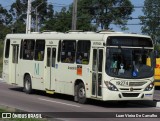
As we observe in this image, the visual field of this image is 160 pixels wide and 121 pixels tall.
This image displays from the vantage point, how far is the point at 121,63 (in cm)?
1878

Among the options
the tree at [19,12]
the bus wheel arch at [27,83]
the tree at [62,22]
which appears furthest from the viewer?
the tree at [19,12]

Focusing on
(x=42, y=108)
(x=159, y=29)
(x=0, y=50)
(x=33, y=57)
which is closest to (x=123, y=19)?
(x=159, y=29)

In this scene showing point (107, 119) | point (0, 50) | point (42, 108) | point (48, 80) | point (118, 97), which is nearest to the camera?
point (107, 119)

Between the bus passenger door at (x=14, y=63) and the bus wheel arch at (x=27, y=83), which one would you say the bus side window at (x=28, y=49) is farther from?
the bus passenger door at (x=14, y=63)

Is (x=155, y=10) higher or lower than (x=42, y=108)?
higher

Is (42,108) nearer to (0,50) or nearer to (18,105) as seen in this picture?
(18,105)

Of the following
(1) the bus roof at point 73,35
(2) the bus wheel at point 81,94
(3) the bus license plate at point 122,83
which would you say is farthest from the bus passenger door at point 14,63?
(3) the bus license plate at point 122,83

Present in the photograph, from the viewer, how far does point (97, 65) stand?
19.1 meters

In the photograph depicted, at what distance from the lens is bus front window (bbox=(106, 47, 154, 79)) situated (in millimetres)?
18734

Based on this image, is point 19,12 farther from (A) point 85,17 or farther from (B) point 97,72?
(B) point 97,72

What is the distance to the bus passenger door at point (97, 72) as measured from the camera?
18875 mm

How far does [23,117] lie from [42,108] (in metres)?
4.49

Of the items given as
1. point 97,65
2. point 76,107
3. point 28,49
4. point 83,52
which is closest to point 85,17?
point 28,49

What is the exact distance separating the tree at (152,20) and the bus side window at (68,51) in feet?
271
